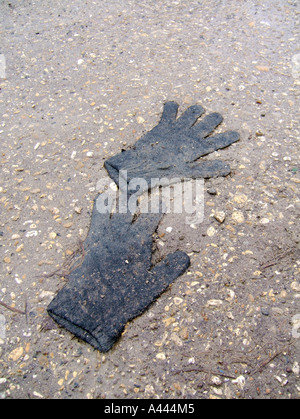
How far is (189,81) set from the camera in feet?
8.45

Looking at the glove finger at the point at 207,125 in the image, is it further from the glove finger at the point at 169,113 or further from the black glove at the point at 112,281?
the black glove at the point at 112,281

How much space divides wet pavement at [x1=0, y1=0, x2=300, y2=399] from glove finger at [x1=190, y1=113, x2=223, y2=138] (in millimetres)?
76

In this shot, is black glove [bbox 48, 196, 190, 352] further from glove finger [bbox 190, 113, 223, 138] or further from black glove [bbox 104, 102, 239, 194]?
glove finger [bbox 190, 113, 223, 138]

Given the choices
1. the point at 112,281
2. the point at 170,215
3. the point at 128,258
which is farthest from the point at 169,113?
the point at 112,281

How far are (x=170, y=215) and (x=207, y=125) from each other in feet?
2.37

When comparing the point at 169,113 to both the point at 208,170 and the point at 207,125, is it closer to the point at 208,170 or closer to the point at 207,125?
the point at 207,125

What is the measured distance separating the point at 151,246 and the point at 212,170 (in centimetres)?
59

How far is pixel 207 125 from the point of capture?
2271 mm

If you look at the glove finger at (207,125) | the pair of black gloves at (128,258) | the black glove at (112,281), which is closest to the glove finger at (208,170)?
the pair of black gloves at (128,258)

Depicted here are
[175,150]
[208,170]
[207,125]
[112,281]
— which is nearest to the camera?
[112,281]

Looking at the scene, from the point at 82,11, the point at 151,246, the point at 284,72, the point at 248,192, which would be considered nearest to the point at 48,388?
the point at 151,246

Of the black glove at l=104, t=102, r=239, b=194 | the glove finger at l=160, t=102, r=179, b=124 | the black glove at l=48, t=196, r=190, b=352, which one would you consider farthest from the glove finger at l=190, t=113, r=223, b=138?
the black glove at l=48, t=196, r=190, b=352

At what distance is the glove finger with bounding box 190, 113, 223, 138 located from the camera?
2234 millimetres
